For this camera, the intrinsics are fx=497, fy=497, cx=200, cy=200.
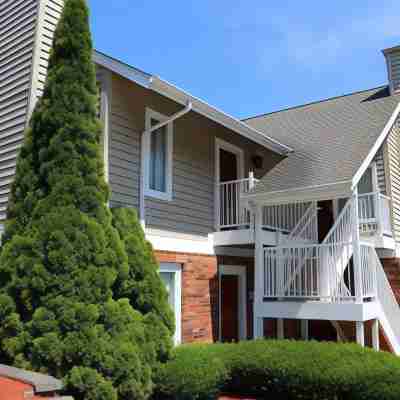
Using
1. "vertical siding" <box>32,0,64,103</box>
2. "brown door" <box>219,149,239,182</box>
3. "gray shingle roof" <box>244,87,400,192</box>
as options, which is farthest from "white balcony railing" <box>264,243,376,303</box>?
"vertical siding" <box>32,0,64,103</box>

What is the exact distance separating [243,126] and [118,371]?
594cm

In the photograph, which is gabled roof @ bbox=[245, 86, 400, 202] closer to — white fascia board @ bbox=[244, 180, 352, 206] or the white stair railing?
white fascia board @ bbox=[244, 180, 352, 206]

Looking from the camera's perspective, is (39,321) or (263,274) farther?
(263,274)

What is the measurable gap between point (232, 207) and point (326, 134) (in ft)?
11.2

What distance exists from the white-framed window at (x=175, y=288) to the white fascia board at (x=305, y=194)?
2.14 metres

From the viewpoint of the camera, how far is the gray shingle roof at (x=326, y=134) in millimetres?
10070

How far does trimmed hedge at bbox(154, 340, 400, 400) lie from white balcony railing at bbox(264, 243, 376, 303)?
179 centimetres

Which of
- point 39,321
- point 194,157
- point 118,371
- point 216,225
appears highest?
point 194,157

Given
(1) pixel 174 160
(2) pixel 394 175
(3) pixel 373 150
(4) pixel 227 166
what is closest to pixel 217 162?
(4) pixel 227 166

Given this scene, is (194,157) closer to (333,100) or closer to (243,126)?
(243,126)

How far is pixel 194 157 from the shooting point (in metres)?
10.4

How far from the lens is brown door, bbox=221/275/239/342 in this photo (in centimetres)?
1115

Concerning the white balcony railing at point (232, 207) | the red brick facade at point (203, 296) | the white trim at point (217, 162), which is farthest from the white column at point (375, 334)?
the white trim at point (217, 162)

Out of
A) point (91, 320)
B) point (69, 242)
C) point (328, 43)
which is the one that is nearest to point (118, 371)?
point (91, 320)
